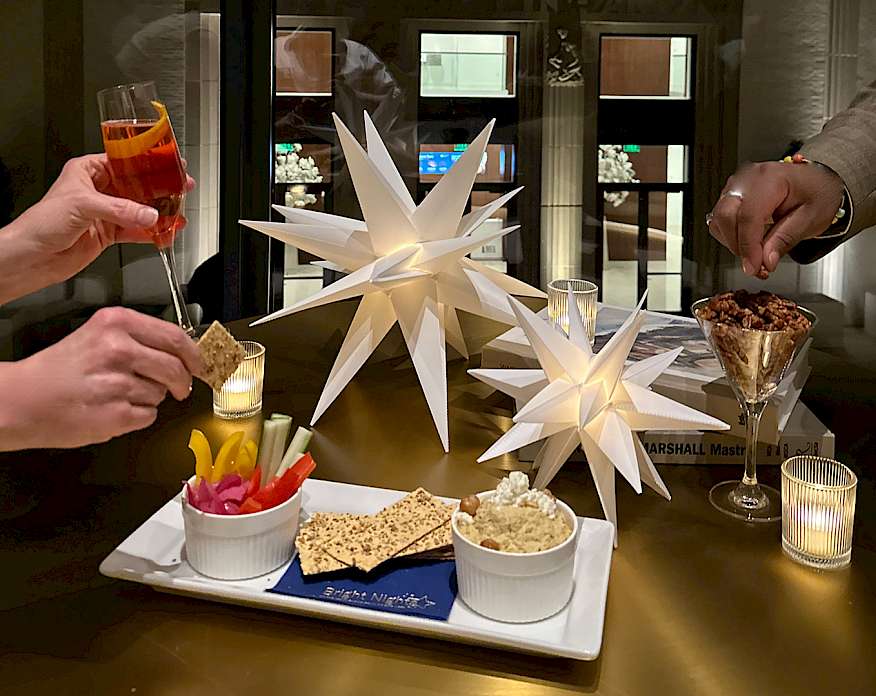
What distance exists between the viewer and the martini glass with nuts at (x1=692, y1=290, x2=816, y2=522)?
1.19 metres

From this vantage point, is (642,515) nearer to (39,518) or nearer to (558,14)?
(39,518)

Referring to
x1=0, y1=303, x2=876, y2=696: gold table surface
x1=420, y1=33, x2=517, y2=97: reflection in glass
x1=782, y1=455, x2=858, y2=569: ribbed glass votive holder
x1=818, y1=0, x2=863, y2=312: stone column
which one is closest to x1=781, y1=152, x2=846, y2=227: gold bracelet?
x1=0, y1=303, x2=876, y2=696: gold table surface

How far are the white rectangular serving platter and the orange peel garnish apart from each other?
452mm

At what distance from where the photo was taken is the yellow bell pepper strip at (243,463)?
1153mm

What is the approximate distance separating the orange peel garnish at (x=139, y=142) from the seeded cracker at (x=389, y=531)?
57 cm

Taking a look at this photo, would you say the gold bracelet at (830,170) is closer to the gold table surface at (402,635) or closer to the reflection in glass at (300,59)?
the gold table surface at (402,635)

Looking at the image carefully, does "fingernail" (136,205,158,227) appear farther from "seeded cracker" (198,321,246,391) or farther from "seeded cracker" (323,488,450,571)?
"seeded cracker" (323,488,450,571)

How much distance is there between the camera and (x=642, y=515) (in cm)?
125

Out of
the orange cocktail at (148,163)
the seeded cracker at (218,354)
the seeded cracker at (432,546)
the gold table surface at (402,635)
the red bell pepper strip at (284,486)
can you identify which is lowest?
the gold table surface at (402,635)

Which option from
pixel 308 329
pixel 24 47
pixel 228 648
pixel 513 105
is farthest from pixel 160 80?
pixel 228 648

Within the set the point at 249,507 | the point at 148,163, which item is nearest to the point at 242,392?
the point at 148,163

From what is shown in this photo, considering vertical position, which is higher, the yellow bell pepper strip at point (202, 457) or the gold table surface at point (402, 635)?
the yellow bell pepper strip at point (202, 457)

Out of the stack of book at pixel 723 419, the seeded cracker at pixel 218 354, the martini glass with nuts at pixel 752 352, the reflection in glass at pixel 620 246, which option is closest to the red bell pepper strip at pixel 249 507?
the seeded cracker at pixel 218 354

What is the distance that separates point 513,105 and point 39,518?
346 centimetres
